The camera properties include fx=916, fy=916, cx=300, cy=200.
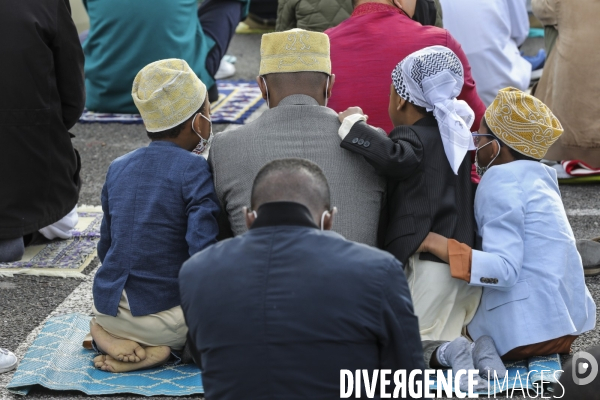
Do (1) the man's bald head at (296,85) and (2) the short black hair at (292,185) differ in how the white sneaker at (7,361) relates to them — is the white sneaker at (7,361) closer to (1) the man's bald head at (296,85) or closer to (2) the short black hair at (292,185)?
(1) the man's bald head at (296,85)

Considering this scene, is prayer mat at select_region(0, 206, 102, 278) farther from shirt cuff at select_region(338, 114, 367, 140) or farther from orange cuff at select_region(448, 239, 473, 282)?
orange cuff at select_region(448, 239, 473, 282)

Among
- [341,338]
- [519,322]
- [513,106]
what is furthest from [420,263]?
[341,338]

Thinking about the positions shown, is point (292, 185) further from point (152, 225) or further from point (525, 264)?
point (525, 264)

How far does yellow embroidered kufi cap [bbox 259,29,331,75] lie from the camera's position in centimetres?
334

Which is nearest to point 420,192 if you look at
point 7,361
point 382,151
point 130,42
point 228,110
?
point 382,151

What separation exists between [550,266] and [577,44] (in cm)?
242

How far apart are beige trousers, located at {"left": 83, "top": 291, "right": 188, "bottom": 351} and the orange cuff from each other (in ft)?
3.19

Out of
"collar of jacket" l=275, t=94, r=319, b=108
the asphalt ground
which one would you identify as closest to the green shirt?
the asphalt ground

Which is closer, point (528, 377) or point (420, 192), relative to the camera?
point (528, 377)

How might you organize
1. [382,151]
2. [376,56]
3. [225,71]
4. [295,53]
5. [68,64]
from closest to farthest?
[382,151]
[295,53]
[376,56]
[68,64]
[225,71]

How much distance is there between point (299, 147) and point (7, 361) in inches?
51.0

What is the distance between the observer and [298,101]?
3.28 metres

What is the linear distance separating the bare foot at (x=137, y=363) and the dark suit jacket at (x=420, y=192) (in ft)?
2.94

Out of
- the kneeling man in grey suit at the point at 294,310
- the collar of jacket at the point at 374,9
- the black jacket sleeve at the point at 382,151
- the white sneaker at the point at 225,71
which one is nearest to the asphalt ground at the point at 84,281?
the black jacket sleeve at the point at 382,151
